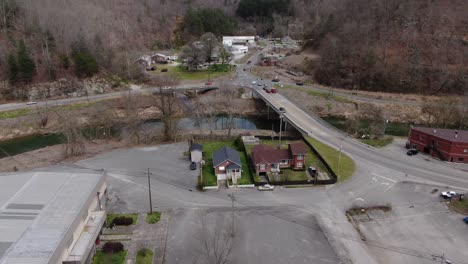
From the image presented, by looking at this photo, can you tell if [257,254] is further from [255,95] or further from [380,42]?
[380,42]

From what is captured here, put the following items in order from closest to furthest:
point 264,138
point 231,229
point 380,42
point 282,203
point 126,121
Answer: point 231,229 → point 282,203 → point 264,138 → point 126,121 → point 380,42

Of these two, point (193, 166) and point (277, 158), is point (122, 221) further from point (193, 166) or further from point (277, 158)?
point (277, 158)

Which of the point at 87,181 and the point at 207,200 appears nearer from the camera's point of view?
the point at 87,181

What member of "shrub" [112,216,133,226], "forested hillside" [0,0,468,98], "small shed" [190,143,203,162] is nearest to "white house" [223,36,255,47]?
"forested hillside" [0,0,468,98]

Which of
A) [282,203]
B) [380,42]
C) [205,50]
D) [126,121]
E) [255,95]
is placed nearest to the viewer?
[282,203]

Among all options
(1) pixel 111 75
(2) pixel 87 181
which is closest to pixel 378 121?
(2) pixel 87 181

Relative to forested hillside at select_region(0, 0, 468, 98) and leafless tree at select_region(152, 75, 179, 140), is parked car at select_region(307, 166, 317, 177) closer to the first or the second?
leafless tree at select_region(152, 75, 179, 140)

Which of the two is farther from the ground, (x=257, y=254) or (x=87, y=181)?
(x=87, y=181)

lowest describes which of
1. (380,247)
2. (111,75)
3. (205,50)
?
(380,247)
